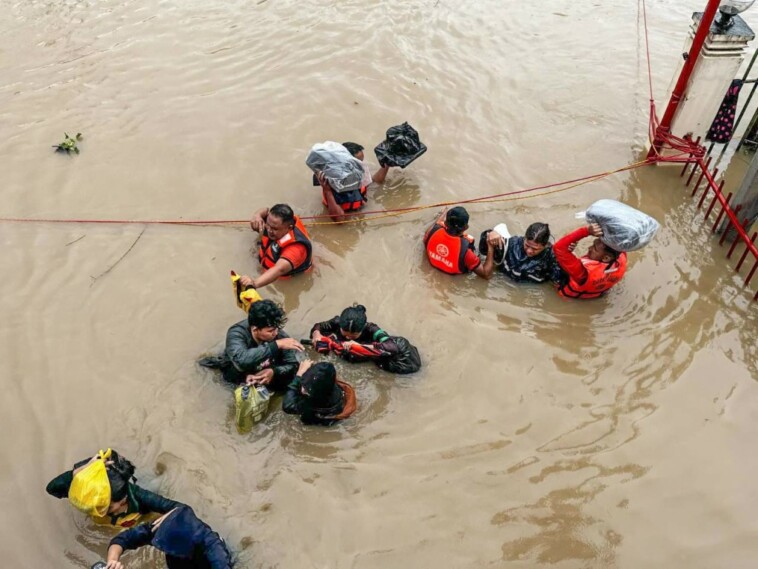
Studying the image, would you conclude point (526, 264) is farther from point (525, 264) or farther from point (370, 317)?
point (370, 317)

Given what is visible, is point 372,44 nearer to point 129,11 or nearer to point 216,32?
point 216,32

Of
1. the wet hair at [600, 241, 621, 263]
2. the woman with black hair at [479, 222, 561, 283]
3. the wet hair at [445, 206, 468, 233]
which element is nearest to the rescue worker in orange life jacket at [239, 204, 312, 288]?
the wet hair at [445, 206, 468, 233]

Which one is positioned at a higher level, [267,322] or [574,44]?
[574,44]

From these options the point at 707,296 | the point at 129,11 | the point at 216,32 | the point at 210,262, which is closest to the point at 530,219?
the point at 707,296

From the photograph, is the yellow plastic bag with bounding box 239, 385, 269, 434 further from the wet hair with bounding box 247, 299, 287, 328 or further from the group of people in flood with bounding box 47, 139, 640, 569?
the wet hair with bounding box 247, 299, 287, 328

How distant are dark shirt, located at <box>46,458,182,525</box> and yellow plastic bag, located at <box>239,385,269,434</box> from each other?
2.27 ft

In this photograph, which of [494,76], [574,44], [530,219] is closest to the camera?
[530,219]

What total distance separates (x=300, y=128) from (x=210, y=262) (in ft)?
8.57

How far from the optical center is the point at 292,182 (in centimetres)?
657

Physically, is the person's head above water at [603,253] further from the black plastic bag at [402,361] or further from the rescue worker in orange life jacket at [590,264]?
the black plastic bag at [402,361]

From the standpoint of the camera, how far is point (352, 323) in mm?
4324

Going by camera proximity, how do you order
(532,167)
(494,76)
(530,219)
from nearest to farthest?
(530,219), (532,167), (494,76)

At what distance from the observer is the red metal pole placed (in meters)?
5.92

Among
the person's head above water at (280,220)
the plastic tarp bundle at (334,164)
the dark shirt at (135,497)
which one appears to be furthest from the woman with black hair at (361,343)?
the plastic tarp bundle at (334,164)
